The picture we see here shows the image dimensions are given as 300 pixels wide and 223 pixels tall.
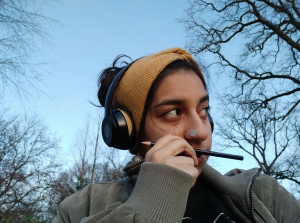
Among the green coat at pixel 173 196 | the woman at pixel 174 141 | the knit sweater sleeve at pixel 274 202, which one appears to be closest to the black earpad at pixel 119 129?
the woman at pixel 174 141

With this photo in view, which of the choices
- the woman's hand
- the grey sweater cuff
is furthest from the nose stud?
the grey sweater cuff

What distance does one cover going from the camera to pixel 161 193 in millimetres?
1050

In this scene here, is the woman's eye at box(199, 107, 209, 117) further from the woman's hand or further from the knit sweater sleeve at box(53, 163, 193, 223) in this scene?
the knit sweater sleeve at box(53, 163, 193, 223)

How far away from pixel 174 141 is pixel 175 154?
49mm

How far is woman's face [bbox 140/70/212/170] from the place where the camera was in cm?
134

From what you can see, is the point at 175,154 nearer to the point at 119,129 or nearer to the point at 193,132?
the point at 193,132

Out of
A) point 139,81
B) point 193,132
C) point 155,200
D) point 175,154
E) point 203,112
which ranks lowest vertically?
point 155,200

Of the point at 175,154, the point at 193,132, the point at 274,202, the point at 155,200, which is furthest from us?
the point at 274,202

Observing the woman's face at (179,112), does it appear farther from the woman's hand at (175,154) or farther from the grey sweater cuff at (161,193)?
the grey sweater cuff at (161,193)

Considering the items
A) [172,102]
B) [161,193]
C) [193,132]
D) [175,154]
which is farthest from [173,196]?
[172,102]

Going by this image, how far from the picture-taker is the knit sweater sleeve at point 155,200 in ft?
3.32

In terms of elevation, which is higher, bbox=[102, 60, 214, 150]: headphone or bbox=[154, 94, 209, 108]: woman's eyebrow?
bbox=[154, 94, 209, 108]: woman's eyebrow

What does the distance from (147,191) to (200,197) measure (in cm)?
48

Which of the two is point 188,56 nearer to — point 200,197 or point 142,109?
point 142,109
